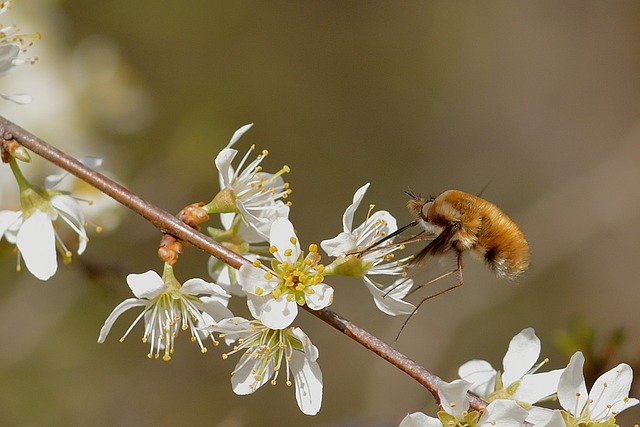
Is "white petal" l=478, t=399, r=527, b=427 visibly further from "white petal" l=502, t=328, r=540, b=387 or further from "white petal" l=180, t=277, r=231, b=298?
"white petal" l=180, t=277, r=231, b=298

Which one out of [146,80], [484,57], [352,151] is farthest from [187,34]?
[484,57]

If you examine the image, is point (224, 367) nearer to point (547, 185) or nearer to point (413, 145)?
point (413, 145)

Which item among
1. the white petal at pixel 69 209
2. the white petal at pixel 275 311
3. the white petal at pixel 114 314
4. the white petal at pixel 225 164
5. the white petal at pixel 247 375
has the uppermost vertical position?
the white petal at pixel 225 164

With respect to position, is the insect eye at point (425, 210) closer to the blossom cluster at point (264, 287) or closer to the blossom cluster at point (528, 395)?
the blossom cluster at point (264, 287)

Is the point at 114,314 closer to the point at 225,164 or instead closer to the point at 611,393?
the point at 225,164

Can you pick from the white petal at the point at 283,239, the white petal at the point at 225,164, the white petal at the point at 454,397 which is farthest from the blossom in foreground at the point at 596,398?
the white petal at the point at 225,164
